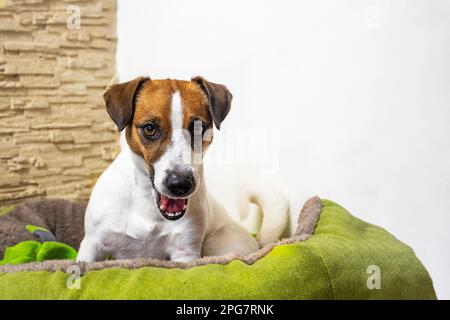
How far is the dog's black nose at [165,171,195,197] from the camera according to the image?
A: 130 centimetres

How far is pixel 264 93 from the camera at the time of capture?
6.87 feet

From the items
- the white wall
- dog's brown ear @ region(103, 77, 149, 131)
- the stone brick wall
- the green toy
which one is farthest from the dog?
the stone brick wall

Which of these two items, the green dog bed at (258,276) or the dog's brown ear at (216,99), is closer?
the green dog bed at (258,276)

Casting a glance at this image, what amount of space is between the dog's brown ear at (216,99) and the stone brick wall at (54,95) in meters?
1.56

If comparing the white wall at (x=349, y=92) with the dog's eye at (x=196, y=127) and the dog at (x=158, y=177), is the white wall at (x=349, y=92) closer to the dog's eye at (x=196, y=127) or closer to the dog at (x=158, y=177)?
the dog at (x=158, y=177)

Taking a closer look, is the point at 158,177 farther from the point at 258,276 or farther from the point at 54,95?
the point at 54,95

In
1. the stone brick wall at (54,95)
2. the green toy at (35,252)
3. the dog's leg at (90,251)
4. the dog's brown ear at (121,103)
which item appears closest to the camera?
A: the dog's brown ear at (121,103)

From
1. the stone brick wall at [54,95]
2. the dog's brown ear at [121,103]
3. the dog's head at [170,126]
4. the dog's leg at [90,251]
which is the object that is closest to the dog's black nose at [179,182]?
the dog's head at [170,126]

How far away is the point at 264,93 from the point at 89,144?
135cm

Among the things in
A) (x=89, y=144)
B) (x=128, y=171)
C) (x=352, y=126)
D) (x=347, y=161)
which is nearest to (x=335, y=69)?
(x=352, y=126)

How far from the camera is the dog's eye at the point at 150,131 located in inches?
53.7

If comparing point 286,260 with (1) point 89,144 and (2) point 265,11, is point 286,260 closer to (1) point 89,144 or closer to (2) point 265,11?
(2) point 265,11

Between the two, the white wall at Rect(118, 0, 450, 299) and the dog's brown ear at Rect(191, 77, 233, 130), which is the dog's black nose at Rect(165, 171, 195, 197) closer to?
the dog's brown ear at Rect(191, 77, 233, 130)

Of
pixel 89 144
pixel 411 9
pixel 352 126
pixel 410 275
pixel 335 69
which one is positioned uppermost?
pixel 411 9
